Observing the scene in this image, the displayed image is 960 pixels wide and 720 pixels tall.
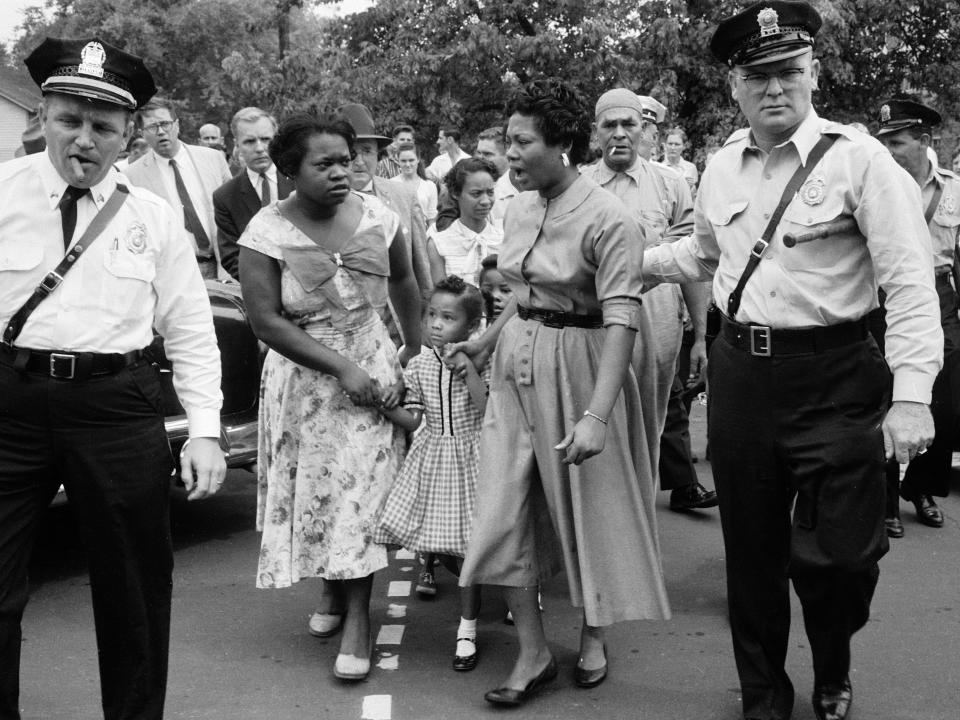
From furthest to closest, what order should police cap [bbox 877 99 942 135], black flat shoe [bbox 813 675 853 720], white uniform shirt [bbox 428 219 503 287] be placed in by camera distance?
white uniform shirt [bbox 428 219 503 287], police cap [bbox 877 99 942 135], black flat shoe [bbox 813 675 853 720]

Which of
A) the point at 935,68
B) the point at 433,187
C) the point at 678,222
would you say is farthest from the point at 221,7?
the point at 678,222

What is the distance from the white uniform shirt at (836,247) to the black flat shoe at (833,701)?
1047 mm

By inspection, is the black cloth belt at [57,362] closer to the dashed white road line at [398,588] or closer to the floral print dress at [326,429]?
the floral print dress at [326,429]

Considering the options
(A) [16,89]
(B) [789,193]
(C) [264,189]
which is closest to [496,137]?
(C) [264,189]

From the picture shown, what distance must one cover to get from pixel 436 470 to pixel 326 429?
0.45 m

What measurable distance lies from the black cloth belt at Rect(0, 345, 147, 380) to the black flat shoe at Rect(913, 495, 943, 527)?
4.80 m

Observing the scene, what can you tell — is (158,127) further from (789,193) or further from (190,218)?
(789,193)

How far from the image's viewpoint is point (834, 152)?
12.0ft

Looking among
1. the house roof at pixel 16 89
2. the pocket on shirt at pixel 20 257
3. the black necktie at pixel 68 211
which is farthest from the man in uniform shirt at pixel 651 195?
the house roof at pixel 16 89

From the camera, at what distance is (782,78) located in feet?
12.3

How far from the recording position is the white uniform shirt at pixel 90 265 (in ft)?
10.8

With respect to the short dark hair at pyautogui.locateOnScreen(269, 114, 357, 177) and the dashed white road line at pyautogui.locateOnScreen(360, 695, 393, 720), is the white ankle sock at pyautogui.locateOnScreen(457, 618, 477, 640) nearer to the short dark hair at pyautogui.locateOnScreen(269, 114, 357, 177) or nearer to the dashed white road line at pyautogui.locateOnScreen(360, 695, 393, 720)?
the dashed white road line at pyautogui.locateOnScreen(360, 695, 393, 720)

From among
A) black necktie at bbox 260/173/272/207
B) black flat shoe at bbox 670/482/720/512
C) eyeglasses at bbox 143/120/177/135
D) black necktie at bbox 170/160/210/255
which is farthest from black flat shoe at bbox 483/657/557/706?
eyeglasses at bbox 143/120/177/135

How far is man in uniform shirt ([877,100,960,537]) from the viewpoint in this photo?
20.3ft
